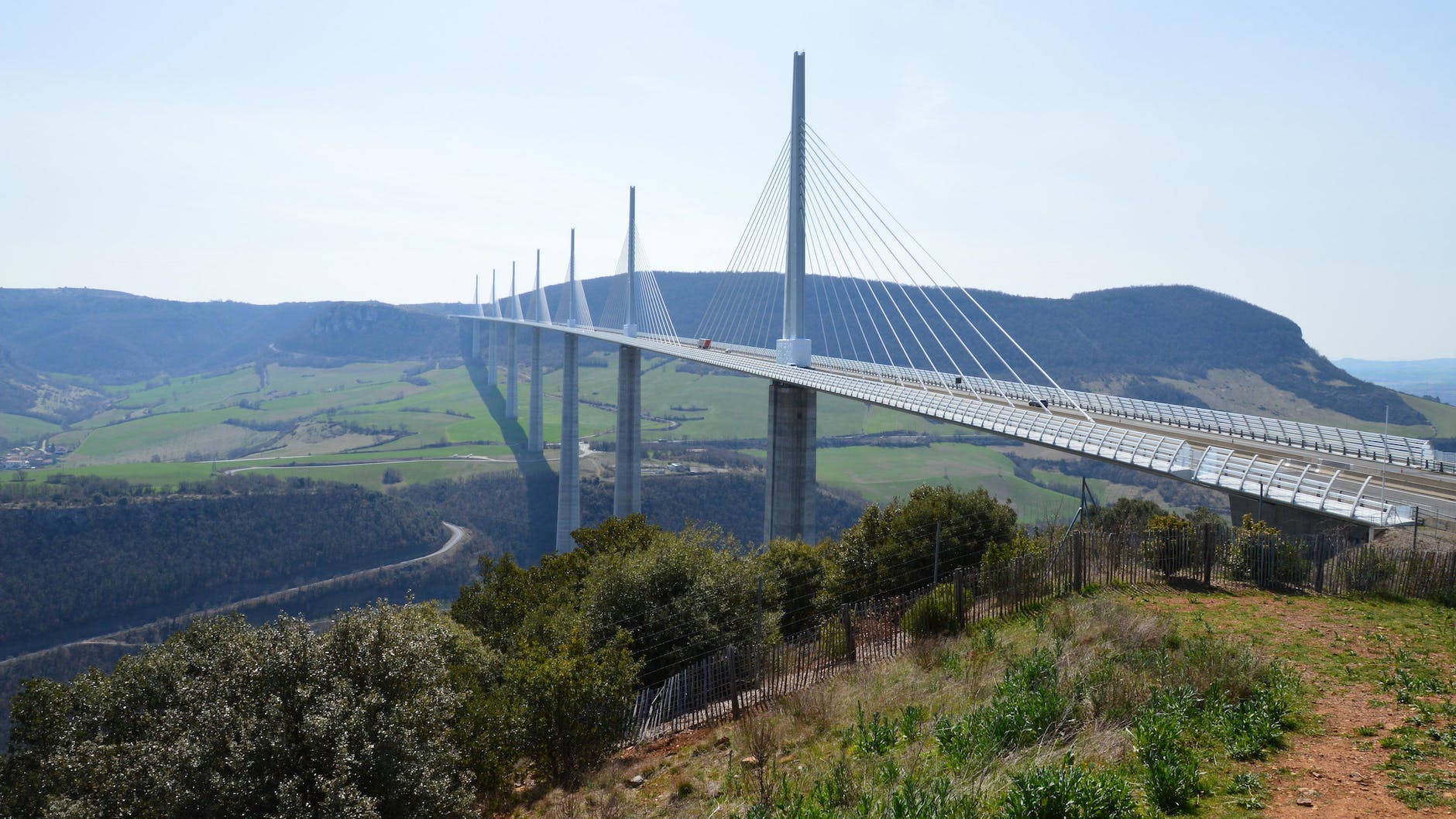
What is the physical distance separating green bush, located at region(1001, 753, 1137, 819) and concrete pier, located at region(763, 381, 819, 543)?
2739cm

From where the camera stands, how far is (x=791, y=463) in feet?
112

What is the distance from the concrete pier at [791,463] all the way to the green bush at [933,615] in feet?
66.3

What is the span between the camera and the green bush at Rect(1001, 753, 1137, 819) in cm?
567

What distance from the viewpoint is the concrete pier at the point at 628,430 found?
63156mm

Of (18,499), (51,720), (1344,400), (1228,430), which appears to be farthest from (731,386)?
(51,720)

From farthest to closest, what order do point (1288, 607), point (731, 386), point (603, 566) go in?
1. point (731, 386)
2. point (603, 566)
3. point (1288, 607)

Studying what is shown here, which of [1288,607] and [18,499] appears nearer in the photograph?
[1288,607]

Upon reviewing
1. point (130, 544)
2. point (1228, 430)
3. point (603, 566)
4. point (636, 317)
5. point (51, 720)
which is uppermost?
point (636, 317)

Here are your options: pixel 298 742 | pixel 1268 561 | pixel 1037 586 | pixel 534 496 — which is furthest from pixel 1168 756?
pixel 534 496

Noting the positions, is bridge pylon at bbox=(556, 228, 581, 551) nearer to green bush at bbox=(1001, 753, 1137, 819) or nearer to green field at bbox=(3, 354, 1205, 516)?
green field at bbox=(3, 354, 1205, 516)

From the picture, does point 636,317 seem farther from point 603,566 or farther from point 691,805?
point 691,805

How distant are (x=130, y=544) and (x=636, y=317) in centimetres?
4847

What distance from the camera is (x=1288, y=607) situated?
1212cm

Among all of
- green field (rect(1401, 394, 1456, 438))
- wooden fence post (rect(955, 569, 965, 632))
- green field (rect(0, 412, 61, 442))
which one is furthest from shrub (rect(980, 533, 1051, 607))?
green field (rect(0, 412, 61, 442))
